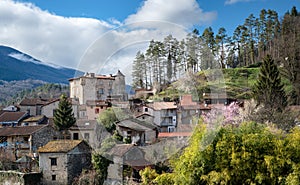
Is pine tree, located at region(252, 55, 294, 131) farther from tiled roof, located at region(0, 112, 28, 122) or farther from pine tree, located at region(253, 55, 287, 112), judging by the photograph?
tiled roof, located at region(0, 112, 28, 122)

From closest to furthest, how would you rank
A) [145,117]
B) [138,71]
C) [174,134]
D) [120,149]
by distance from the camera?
[138,71] < [145,117] < [174,134] < [120,149]

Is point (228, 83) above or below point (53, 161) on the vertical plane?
above

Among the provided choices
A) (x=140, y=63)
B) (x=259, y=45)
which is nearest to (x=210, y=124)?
(x=140, y=63)

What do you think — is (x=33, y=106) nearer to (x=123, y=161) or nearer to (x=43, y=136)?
(x=43, y=136)

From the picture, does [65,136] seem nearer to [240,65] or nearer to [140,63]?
[140,63]

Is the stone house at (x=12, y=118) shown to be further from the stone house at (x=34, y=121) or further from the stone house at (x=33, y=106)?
the stone house at (x=33, y=106)

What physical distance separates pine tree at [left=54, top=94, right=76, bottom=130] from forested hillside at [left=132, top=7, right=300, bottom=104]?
34.7ft

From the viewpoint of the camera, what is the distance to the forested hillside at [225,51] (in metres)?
11.0

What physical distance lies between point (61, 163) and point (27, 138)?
6440mm

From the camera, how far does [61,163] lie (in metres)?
19.0

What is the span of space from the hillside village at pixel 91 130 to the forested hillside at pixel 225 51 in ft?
2.66

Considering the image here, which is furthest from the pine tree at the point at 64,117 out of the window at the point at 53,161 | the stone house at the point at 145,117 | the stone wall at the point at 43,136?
the stone house at the point at 145,117

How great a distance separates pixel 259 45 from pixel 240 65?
12.0ft

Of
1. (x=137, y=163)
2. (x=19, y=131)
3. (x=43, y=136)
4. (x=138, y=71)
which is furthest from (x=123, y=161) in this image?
(x=19, y=131)
